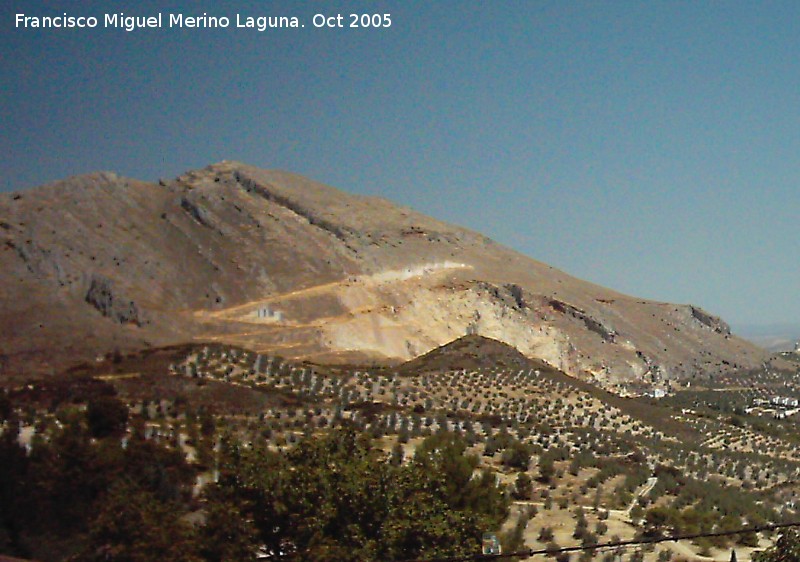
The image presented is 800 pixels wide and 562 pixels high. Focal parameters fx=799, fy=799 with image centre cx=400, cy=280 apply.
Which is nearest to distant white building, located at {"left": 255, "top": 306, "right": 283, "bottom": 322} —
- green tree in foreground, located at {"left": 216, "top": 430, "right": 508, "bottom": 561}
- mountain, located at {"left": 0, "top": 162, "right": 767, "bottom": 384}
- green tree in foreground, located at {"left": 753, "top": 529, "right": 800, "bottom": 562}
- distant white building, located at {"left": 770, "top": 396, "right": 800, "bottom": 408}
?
mountain, located at {"left": 0, "top": 162, "right": 767, "bottom": 384}

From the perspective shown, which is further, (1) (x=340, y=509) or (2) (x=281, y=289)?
(2) (x=281, y=289)

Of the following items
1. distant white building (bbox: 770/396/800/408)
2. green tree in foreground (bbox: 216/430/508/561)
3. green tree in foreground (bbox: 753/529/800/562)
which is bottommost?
distant white building (bbox: 770/396/800/408)

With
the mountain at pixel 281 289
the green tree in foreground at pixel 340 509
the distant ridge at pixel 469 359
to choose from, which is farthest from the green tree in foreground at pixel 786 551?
the mountain at pixel 281 289

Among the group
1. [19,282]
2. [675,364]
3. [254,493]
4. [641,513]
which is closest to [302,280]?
[19,282]

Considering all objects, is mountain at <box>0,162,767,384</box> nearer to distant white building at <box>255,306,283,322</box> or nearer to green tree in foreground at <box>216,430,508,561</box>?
distant white building at <box>255,306,283,322</box>

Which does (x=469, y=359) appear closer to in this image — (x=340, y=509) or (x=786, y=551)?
(x=786, y=551)

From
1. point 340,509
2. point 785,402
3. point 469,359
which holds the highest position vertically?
point 469,359

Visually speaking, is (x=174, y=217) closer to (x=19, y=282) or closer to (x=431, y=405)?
(x=19, y=282)

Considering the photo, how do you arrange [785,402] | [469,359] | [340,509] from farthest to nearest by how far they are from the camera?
[785,402]
[469,359]
[340,509]

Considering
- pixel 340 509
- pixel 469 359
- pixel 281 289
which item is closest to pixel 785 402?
pixel 469 359
